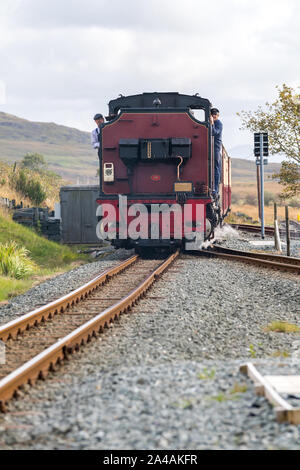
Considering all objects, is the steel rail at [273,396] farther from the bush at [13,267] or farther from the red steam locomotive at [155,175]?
the red steam locomotive at [155,175]

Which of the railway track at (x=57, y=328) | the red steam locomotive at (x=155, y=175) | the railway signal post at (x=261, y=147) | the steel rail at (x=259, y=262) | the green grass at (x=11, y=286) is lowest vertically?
the green grass at (x=11, y=286)

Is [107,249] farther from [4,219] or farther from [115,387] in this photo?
[115,387]

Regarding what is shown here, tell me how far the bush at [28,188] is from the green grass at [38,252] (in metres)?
4.91

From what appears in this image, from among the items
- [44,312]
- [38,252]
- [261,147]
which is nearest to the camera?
[44,312]

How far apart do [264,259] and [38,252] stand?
617cm

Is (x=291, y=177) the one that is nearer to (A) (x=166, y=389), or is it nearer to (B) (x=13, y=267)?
(B) (x=13, y=267)

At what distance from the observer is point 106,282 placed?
10.1 m

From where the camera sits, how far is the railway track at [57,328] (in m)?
4.56

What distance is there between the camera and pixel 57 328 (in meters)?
6.50

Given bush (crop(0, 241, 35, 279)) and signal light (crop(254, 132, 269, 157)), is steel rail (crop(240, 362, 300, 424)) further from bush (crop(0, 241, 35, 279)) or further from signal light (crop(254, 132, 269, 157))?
signal light (crop(254, 132, 269, 157))

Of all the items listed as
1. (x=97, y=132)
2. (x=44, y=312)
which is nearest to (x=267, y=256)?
(x=97, y=132)

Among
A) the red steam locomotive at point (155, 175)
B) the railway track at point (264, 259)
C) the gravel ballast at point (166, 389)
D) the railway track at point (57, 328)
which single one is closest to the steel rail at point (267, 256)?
the railway track at point (264, 259)

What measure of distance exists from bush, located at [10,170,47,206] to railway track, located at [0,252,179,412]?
13.6 m

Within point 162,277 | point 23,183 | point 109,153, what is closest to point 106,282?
point 162,277
